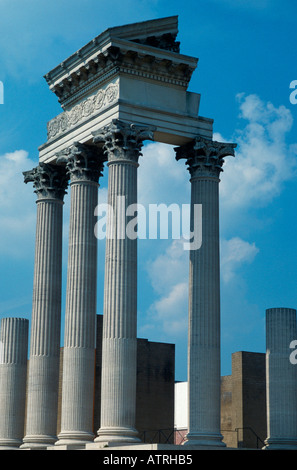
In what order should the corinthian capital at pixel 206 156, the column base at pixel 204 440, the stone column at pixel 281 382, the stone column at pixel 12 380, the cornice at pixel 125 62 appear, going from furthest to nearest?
the stone column at pixel 12 380 → the corinthian capital at pixel 206 156 → the cornice at pixel 125 62 → the stone column at pixel 281 382 → the column base at pixel 204 440

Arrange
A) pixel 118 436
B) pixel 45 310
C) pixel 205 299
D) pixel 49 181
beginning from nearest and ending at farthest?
pixel 118 436, pixel 205 299, pixel 45 310, pixel 49 181

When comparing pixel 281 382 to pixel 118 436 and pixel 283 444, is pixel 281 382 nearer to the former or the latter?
pixel 283 444

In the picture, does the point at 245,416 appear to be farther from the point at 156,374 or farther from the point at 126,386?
the point at 126,386

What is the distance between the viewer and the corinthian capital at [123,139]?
6266cm

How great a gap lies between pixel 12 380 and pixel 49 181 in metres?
15.1

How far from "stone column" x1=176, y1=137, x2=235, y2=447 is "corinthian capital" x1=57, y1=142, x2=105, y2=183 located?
554cm

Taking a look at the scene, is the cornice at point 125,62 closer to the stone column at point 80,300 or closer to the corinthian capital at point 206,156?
the corinthian capital at point 206,156

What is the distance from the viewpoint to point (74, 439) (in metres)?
61.9

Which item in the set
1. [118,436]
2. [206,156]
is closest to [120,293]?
[118,436]

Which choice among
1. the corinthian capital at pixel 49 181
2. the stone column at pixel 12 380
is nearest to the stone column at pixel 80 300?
the corinthian capital at pixel 49 181

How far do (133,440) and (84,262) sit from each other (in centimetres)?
1273

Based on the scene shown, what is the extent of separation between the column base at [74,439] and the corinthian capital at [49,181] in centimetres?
1757

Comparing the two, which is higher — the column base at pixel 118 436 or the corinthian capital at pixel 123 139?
the corinthian capital at pixel 123 139
